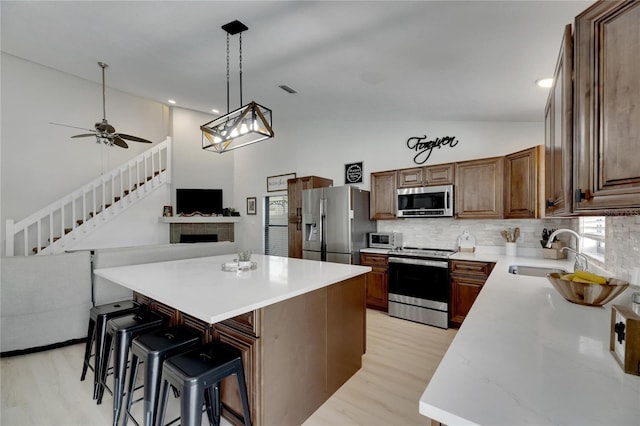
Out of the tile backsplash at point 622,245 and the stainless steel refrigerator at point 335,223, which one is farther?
the stainless steel refrigerator at point 335,223

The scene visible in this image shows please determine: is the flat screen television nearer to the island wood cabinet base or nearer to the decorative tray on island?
the island wood cabinet base

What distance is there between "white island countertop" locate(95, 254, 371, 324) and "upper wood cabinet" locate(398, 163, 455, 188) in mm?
2007

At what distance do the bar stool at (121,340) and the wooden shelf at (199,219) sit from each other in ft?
14.0

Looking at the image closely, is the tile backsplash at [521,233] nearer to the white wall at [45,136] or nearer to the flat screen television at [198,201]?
the flat screen television at [198,201]

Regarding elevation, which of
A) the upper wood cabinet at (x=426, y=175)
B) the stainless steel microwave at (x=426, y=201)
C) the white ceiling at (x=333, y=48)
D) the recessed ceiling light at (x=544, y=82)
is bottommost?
the stainless steel microwave at (x=426, y=201)

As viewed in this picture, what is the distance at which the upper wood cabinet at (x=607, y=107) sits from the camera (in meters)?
0.74

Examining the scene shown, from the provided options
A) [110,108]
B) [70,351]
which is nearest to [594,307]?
[70,351]

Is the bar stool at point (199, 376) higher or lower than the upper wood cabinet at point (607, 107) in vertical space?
lower

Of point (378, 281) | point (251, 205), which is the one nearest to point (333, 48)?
point (378, 281)

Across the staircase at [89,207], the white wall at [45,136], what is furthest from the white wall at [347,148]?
the white wall at [45,136]

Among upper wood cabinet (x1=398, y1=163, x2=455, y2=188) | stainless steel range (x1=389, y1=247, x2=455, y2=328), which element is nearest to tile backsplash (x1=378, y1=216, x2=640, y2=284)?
stainless steel range (x1=389, y1=247, x2=455, y2=328)

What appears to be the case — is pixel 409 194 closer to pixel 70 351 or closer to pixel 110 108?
pixel 70 351

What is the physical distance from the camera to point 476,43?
6.07 feet

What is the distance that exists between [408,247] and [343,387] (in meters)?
2.48
